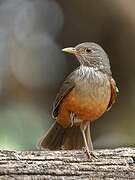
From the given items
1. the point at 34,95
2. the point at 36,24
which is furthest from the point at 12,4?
the point at 34,95

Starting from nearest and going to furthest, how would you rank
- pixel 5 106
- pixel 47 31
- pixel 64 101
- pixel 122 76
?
pixel 64 101
pixel 5 106
pixel 122 76
pixel 47 31

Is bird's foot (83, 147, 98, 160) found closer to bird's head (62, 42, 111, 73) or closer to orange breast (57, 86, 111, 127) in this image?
orange breast (57, 86, 111, 127)

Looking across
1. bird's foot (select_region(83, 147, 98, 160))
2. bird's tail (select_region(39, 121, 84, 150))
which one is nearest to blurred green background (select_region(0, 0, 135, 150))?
bird's tail (select_region(39, 121, 84, 150))

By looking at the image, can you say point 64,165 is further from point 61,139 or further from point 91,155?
point 61,139

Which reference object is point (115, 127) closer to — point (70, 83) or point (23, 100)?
point (23, 100)

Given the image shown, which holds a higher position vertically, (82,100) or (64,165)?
(82,100)

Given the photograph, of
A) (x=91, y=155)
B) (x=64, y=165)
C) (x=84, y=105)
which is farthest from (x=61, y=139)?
(x=64, y=165)

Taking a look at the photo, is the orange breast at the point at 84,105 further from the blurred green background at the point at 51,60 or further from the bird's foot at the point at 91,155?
the blurred green background at the point at 51,60

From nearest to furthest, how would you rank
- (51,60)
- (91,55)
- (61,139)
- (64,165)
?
1. (64,165)
2. (61,139)
3. (91,55)
4. (51,60)
